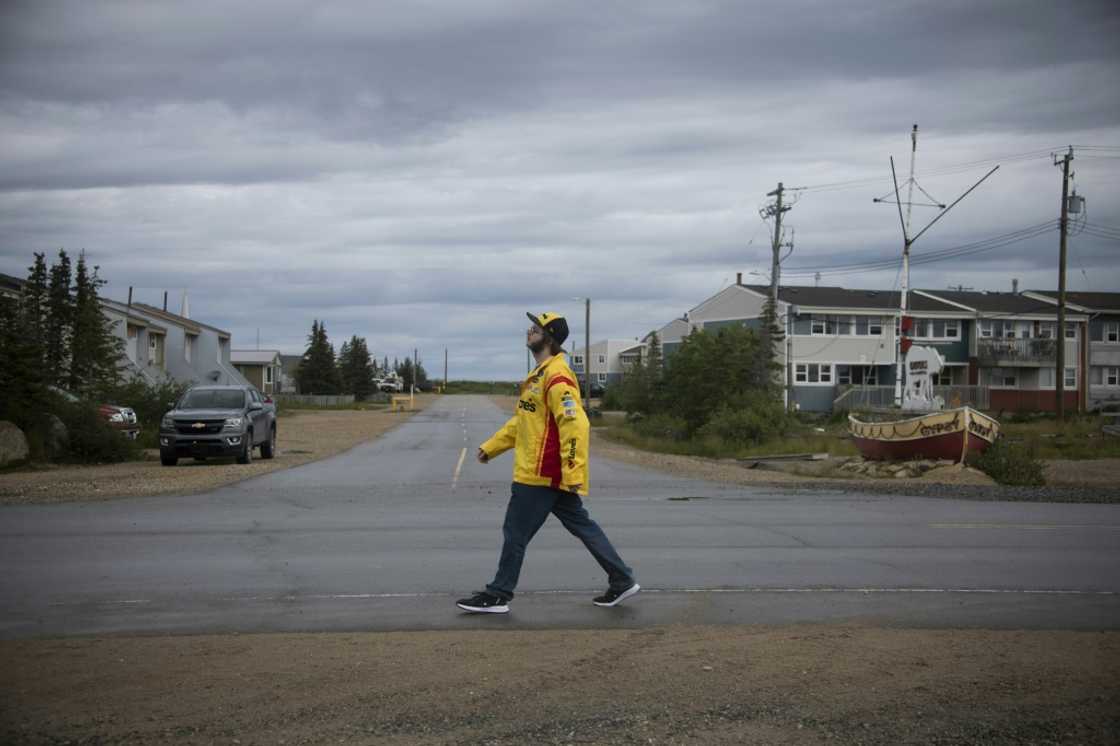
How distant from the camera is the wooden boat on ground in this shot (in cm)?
2598

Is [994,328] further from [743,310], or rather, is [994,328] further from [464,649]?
[464,649]

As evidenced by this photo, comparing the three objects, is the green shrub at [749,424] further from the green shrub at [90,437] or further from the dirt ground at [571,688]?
the dirt ground at [571,688]

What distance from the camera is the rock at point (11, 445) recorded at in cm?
2314

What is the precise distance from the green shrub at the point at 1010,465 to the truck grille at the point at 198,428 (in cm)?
1717

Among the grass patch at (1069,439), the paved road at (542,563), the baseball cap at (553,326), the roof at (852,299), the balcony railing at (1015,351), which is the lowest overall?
the paved road at (542,563)

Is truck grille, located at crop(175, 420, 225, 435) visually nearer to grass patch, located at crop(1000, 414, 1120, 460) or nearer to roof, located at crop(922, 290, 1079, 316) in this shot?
grass patch, located at crop(1000, 414, 1120, 460)

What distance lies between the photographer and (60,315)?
135 feet

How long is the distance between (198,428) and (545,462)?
1875cm

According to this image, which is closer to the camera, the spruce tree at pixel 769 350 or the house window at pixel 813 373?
the spruce tree at pixel 769 350

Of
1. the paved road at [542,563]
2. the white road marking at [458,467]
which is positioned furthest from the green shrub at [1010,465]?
the white road marking at [458,467]

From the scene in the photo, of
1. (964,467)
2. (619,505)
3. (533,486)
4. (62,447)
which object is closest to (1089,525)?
(619,505)

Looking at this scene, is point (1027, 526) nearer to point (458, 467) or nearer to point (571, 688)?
point (571, 688)

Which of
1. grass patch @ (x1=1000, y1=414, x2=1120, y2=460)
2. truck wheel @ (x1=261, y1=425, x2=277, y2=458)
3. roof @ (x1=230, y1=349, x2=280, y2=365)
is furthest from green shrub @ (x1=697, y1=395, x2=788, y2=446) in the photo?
roof @ (x1=230, y1=349, x2=280, y2=365)

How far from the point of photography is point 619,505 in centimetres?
1603
